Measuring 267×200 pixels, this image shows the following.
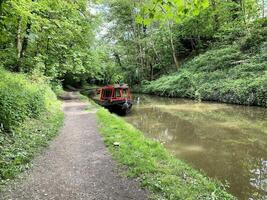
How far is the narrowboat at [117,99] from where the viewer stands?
2025 centimetres

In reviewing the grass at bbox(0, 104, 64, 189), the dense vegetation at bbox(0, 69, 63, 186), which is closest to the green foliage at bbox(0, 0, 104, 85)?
the dense vegetation at bbox(0, 69, 63, 186)

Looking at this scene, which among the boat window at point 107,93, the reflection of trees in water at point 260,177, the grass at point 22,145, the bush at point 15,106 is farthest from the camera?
the boat window at point 107,93

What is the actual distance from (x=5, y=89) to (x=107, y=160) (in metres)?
4.49

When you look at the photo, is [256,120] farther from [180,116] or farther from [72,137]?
[72,137]

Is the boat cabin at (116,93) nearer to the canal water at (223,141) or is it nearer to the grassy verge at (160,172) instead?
the canal water at (223,141)

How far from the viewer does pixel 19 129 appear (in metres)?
9.58

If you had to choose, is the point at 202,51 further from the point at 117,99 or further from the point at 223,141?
the point at 223,141

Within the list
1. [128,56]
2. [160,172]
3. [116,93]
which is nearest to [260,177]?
[160,172]

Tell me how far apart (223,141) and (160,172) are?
5109mm

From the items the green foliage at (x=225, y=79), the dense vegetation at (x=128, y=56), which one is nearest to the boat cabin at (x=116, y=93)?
the dense vegetation at (x=128, y=56)

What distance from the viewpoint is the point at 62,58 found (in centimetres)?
2467

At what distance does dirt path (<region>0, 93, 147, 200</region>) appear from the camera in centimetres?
565

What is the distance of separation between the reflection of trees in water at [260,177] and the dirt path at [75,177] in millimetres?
2837

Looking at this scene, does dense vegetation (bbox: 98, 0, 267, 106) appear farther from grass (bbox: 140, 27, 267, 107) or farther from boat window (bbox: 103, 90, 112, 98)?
boat window (bbox: 103, 90, 112, 98)
